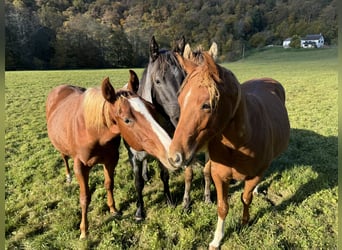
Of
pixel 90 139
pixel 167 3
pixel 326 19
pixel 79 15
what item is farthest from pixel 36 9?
pixel 326 19

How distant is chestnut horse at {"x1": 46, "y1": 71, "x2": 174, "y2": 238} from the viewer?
7.43ft

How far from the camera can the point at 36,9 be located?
42.2m

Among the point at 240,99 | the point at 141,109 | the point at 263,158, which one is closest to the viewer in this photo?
the point at 240,99

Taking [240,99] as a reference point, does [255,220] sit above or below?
below

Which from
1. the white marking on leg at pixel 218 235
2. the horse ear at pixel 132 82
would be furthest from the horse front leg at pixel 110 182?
the white marking on leg at pixel 218 235

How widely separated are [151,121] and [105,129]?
65 centimetres

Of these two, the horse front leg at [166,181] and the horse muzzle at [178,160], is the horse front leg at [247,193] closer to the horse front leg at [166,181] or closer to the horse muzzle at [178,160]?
the horse front leg at [166,181]

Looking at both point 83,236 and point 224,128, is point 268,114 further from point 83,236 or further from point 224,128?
point 83,236

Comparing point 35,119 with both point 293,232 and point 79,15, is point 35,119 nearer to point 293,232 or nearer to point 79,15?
point 293,232

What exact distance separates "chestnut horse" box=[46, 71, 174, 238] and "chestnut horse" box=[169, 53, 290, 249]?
34 cm

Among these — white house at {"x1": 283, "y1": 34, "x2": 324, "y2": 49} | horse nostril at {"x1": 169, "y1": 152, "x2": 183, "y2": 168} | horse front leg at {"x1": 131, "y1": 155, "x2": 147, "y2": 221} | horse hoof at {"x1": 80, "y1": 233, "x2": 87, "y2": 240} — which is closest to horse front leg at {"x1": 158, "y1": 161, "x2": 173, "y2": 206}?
horse front leg at {"x1": 131, "y1": 155, "x2": 147, "y2": 221}

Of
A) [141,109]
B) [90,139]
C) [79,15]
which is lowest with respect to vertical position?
[90,139]

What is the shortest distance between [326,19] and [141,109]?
6139cm

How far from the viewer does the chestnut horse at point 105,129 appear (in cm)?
226
